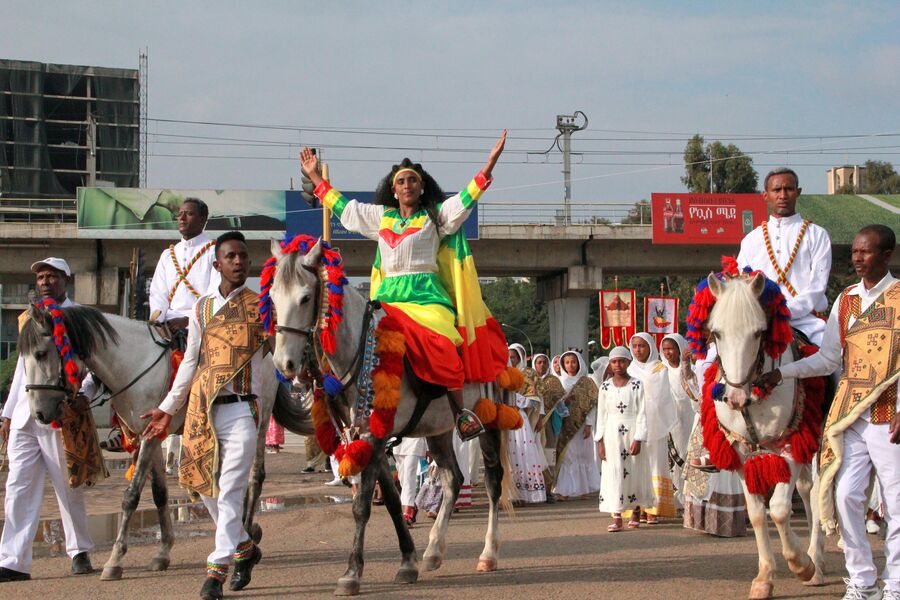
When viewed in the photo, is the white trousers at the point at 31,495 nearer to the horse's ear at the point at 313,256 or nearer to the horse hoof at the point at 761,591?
the horse's ear at the point at 313,256

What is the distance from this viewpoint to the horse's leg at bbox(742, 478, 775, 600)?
7633 mm

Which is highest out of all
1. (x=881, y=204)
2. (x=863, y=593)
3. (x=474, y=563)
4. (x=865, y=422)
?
(x=881, y=204)

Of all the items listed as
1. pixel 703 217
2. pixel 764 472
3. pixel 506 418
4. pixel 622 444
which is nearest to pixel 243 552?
pixel 506 418

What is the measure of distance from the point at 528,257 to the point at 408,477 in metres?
33.3

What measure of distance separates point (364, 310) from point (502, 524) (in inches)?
216

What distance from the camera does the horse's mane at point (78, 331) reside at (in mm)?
8750

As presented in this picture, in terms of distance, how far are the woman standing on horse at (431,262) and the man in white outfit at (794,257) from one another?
2181mm

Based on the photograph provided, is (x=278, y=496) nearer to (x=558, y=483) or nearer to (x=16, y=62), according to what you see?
(x=558, y=483)

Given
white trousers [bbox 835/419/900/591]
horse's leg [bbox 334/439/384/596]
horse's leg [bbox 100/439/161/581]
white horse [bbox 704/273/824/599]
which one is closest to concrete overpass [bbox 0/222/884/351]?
horse's leg [bbox 100/439/161/581]

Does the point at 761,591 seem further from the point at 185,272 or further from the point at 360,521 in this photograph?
the point at 185,272

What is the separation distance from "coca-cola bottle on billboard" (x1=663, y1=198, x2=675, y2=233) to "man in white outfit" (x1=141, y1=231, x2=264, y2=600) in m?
36.0

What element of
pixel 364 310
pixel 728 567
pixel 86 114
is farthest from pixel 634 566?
pixel 86 114

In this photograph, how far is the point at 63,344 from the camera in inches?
347

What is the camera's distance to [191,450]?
7715mm
